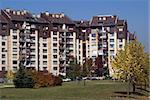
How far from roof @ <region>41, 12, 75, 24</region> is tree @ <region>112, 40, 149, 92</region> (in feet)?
229

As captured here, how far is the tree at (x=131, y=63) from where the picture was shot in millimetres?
48312

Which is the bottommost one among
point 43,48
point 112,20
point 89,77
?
point 89,77

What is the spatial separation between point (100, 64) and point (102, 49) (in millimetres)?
6450

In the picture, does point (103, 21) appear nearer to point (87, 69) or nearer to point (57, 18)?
point (57, 18)

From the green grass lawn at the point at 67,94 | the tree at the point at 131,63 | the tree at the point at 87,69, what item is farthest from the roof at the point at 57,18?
the tree at the point at 131,63

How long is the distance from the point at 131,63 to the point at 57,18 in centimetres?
7485

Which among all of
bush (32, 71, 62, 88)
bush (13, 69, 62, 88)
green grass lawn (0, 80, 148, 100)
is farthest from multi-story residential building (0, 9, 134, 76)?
green grass lawn (0, 80, 148, 100)

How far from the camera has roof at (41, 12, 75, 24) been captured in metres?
119

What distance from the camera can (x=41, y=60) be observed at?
113938 mm

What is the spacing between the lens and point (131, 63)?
48.2 meters

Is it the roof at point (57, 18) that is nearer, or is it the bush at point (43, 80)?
the bush at point (43, 80)

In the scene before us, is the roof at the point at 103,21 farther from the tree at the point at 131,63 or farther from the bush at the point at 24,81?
the tree at the point at 131,63

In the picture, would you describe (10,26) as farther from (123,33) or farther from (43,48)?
(123,33)

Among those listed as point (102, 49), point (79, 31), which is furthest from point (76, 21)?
point (102, 49)
